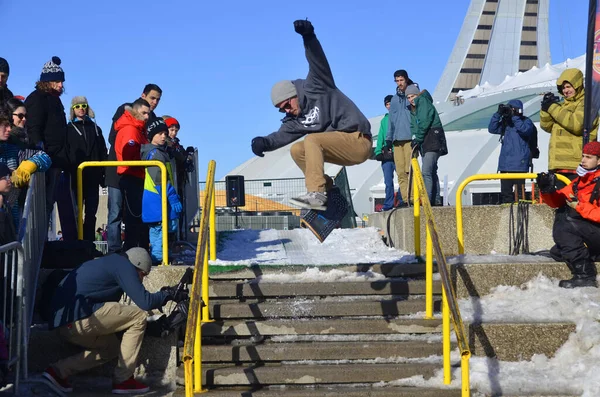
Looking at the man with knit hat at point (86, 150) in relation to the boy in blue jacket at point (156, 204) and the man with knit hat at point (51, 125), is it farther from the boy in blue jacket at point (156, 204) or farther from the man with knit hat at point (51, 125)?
the boy in blue jacket at point (156, 204)

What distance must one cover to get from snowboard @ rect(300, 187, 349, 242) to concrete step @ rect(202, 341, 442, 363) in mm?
1334

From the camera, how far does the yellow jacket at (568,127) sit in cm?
867

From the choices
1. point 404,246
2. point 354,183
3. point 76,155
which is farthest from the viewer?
point 354,183

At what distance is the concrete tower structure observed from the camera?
131750mm

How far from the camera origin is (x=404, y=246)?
32.0ft

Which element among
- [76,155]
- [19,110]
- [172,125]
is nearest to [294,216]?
[172,125]

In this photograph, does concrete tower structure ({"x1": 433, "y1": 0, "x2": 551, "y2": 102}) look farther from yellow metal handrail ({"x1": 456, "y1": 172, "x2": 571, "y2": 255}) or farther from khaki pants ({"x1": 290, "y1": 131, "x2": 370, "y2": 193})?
khaki pants ({"x1": 290, "y1": 131, "x2": 370, "y2": 193})

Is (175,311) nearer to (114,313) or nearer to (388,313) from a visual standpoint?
(114,313)

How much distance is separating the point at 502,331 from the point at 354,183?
4410 centimetres

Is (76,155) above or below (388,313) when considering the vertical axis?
above

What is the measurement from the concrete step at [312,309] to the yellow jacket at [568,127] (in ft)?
8.94

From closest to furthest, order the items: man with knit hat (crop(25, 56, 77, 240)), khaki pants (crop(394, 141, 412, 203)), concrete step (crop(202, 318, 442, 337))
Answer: concrete step (crop(202, 318, 442, 337)) < man with knit hat (crop(25, 56, 77, 240)) < khaki pants (crop(394, 141, 412, 203))

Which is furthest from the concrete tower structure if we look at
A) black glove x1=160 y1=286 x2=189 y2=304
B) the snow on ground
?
black glove x1=160 y1=286 x2=189 y2=304

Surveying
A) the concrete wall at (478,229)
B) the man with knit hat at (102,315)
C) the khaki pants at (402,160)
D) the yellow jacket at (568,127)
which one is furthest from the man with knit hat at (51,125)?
the yellow jacket at (568,127)
